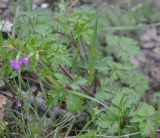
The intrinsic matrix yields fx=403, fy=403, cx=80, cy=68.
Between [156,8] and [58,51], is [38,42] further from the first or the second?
[156,8]

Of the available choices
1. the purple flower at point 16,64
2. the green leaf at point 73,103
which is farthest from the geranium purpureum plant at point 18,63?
the green leaf at point 73,103

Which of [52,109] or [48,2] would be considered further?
[48,2]

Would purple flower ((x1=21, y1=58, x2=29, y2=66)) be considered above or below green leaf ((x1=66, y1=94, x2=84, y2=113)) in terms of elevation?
above

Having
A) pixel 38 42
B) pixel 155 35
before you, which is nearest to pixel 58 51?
pixel 38 42

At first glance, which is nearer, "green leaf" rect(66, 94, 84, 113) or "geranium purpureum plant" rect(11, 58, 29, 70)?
"geranium purpureum plant" rect(11, 58, 29, 70)

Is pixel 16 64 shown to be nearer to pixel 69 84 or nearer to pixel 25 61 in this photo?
pixel 25 61

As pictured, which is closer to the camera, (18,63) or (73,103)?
(18,63)

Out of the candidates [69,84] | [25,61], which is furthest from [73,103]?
[25,61]

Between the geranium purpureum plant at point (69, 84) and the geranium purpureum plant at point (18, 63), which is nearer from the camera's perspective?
the geranium purpureum plant at point (18, 63)

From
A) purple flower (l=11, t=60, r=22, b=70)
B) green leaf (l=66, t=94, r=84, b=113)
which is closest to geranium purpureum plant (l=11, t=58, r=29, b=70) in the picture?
purple flower (l=11, t=60, r=22, b=70)

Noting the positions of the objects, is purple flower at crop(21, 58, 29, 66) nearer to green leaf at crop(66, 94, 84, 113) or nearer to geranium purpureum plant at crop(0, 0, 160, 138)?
geranium purpureum plant at crop(0, 0, 160, 138)

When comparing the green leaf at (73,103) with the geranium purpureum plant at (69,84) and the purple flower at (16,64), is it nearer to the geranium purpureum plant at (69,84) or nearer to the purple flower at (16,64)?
the geranium purpureum plant at (69,84)
